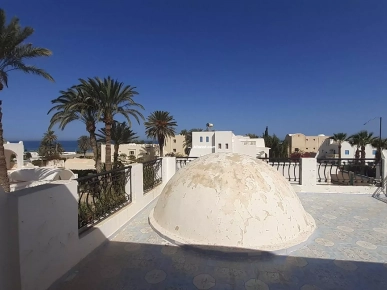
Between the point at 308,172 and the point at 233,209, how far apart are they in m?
5.36

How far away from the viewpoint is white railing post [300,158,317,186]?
26.0 ft

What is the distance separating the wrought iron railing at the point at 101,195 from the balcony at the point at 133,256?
0.11 ft

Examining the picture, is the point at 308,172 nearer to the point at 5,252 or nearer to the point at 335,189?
the point at 335,189

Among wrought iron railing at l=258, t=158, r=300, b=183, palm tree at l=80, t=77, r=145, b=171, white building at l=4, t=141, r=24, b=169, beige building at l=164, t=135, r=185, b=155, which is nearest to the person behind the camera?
wrought iron railing at l=258, t=158, r=300, b=183

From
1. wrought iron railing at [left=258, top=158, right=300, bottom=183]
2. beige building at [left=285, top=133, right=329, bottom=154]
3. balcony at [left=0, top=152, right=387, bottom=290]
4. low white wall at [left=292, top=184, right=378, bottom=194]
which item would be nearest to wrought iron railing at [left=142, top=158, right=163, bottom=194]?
balcony at [left=0, top=152, right=387, bottom=290]

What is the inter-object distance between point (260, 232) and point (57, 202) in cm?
329

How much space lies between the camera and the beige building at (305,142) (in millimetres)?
58531

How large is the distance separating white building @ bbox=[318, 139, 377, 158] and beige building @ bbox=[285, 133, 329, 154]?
13329 millimetres

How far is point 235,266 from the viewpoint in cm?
351

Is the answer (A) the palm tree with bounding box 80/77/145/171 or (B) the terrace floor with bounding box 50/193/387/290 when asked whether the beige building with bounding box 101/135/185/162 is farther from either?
(B) the terrace floor with bounding box 50/193/387/290

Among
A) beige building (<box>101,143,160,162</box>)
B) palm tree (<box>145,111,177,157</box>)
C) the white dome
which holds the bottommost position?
beige building (<box>101,143,160,162</box>)

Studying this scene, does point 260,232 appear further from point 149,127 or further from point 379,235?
point 149,127

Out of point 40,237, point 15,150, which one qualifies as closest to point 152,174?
point 40,237

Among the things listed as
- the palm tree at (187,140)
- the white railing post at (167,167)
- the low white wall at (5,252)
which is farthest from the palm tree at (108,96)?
the palm tree at (187,140)
